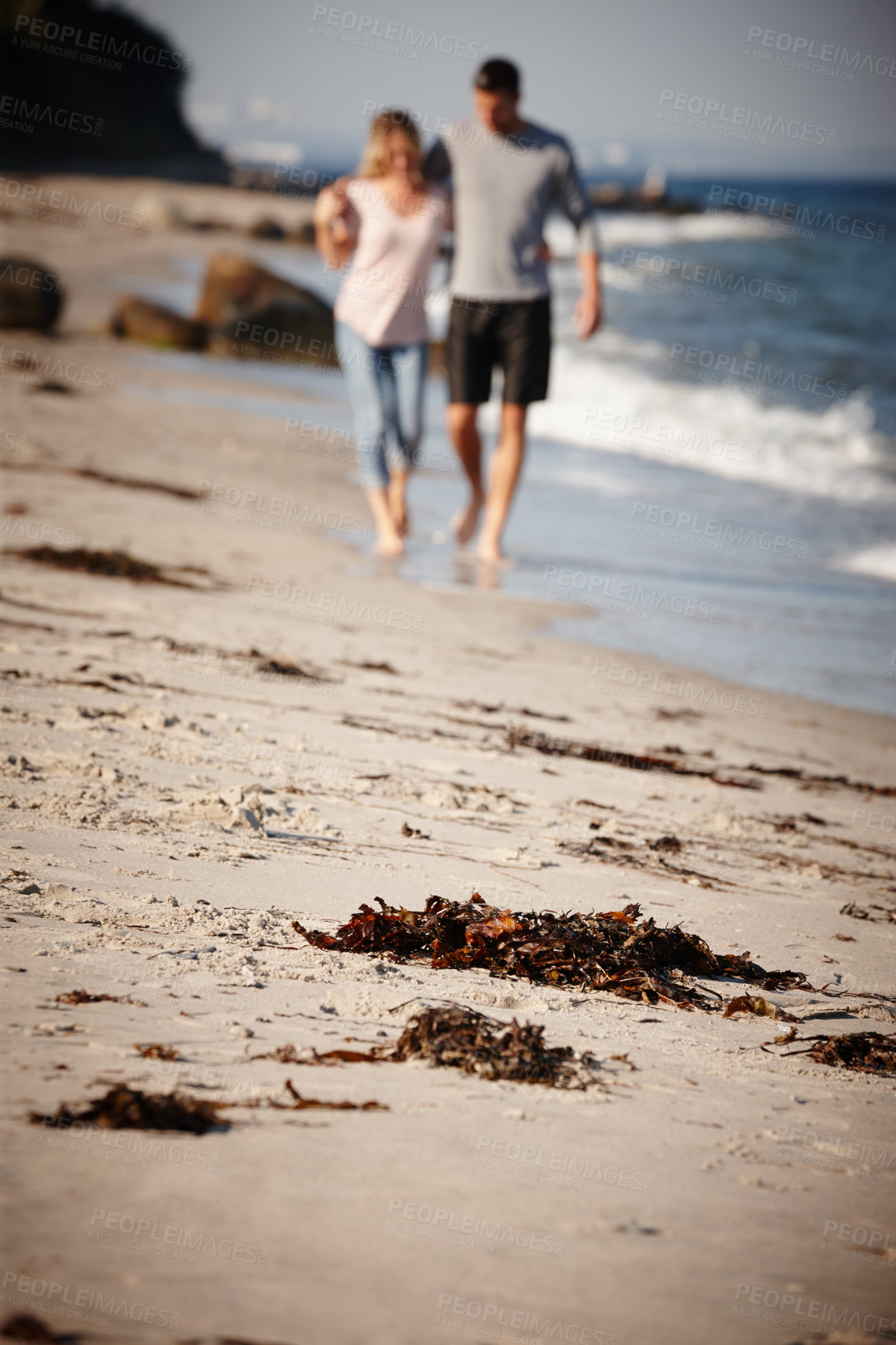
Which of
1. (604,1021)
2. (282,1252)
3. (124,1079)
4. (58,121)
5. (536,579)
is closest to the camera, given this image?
(282,1252)

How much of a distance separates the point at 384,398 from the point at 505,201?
46.5 inches

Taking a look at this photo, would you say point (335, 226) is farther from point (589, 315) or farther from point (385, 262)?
point (589, 315)

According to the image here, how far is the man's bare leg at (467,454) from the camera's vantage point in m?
6.48

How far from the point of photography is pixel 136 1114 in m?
1.77

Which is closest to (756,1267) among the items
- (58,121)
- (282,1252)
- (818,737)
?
(282,1252)

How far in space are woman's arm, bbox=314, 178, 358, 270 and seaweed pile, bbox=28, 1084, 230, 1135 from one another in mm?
4962

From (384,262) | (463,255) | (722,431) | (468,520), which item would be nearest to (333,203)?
(384,262)

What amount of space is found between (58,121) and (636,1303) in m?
63.3

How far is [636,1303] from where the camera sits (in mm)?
1564

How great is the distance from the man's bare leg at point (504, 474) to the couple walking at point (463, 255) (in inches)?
0.5

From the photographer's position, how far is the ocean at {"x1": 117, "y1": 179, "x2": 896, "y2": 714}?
6.29 m

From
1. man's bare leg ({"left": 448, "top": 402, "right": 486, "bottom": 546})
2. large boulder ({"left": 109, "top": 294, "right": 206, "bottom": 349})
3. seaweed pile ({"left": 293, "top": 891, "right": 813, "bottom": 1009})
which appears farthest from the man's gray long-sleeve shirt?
large boulder ({"left": 109, "top": 294, "right": 206, "bottom": 349})

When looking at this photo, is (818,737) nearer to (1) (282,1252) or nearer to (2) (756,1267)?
(2) (756,1267)

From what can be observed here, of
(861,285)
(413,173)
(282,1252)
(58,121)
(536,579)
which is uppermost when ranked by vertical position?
(58,121)
